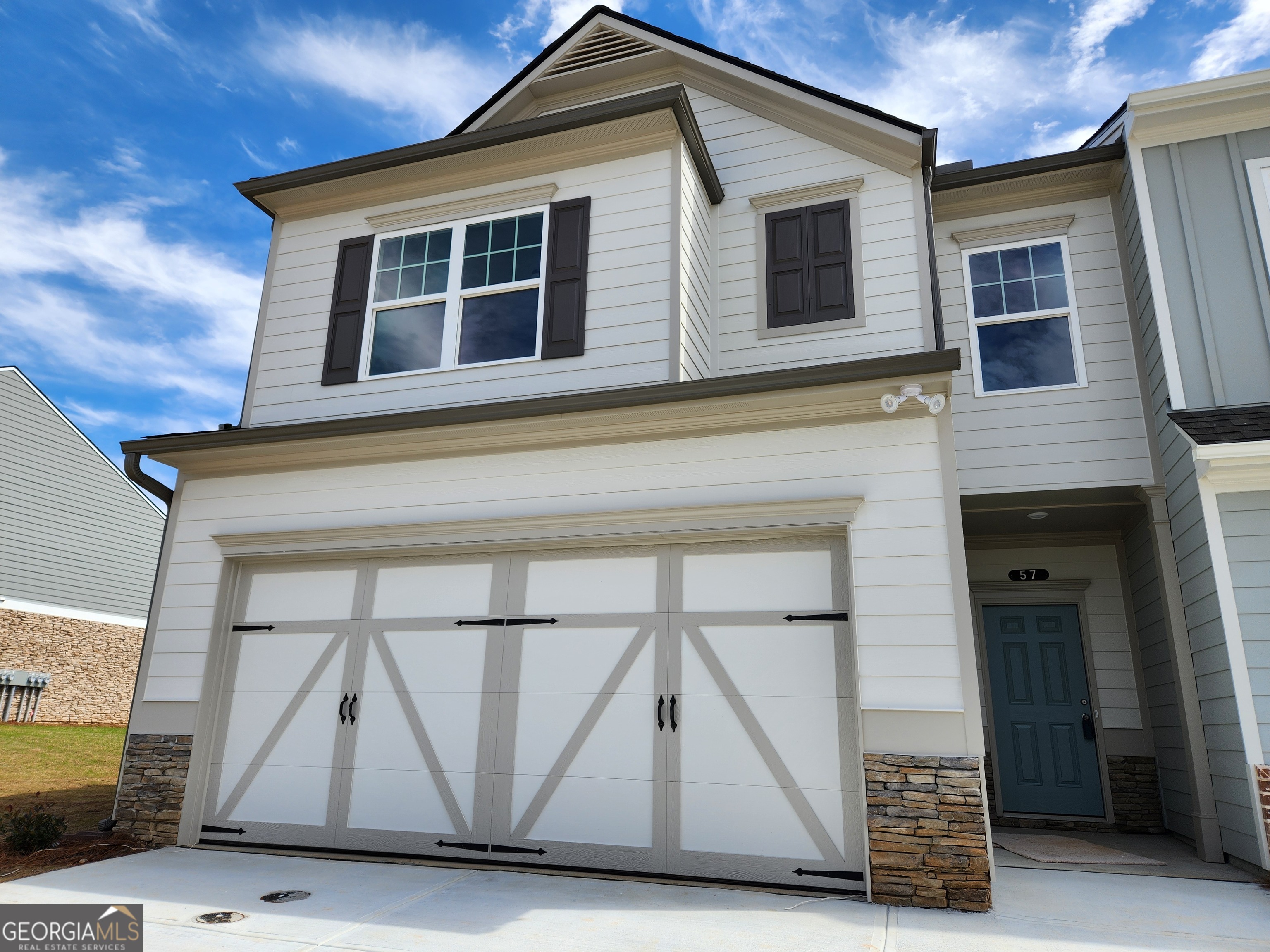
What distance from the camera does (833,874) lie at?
17.1 feet

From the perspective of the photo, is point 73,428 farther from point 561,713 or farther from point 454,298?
point 561,713

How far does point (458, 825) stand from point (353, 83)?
10806mm

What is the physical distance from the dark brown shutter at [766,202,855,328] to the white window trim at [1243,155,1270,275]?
137 inches

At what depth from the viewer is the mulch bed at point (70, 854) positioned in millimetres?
5535

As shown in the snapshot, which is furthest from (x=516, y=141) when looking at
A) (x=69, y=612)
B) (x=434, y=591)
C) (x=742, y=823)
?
(x=69, y=612)

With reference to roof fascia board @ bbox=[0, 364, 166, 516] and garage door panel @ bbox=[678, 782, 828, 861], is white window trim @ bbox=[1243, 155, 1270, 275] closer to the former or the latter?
garage door panel @ bbox=[678, 782, 828, 861]

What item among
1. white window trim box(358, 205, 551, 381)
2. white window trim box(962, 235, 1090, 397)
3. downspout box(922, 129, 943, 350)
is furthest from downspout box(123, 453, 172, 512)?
white window trim box(962, 235, 1090, 397)

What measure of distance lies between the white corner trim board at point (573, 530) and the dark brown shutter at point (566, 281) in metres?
1.68

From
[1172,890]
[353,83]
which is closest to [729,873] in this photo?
[1172,890]

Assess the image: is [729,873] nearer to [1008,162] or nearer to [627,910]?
[627,910]

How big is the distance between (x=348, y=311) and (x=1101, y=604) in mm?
8500

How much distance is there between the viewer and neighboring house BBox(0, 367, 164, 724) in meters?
16.2

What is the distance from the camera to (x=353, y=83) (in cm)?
1205

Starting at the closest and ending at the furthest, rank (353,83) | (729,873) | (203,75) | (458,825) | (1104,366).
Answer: (729,873), (458,825), (1104,366), (353,83), (203,75)
